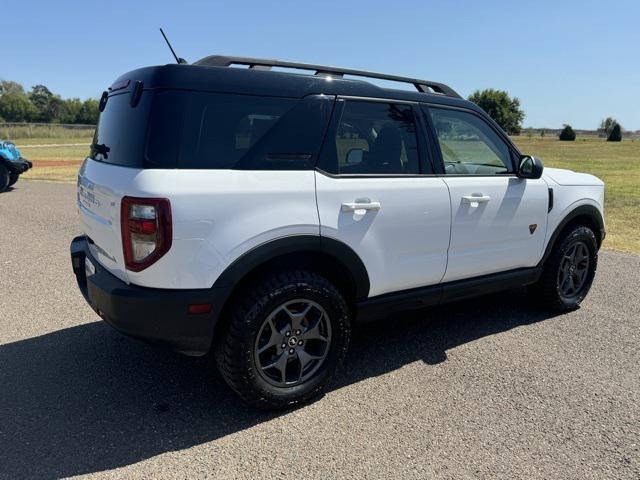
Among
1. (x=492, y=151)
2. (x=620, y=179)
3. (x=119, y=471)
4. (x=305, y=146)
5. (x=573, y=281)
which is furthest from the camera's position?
(x=620, y=179)

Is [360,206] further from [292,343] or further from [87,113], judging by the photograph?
[87,113]

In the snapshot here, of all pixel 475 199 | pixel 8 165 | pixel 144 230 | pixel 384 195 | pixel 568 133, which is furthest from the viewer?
pixel 568 133

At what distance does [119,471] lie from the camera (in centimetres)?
250

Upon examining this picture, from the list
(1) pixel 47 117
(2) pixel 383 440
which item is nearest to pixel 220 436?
(2) pixel 383 440

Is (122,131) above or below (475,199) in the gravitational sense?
above

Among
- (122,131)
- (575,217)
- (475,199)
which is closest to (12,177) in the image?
(122,131)

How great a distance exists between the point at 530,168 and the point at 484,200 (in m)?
0.57

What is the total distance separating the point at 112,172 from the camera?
9.37 feet

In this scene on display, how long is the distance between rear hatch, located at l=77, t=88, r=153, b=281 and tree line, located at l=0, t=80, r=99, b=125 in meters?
84.4

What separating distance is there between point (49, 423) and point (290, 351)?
4.68 feet

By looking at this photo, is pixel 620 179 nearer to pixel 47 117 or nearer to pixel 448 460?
pixel 448 460

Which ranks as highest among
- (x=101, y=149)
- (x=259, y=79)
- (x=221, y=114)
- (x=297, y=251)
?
(x=259, y=79)

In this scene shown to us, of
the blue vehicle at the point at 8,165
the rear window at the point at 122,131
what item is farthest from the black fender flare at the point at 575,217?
the blue vehicle at the point at 8,165

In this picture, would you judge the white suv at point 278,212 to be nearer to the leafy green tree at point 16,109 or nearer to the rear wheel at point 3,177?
the rear wheel at point 3,177
